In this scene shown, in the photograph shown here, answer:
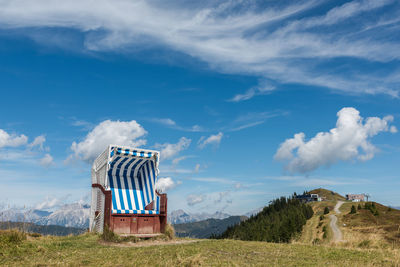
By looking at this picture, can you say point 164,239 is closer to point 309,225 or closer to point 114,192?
point 114,192

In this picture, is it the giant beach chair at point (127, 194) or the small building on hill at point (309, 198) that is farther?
the small building on hill at point (309, 198)

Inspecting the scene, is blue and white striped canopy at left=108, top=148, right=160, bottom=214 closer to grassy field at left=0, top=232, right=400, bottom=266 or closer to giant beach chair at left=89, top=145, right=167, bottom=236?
giant beach chair at left=89, top=145, right=167, bottom=236

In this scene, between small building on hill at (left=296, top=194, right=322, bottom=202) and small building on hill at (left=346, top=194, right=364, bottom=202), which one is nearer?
small building on hill at (left=296, top=194, right=322, bottom=202)

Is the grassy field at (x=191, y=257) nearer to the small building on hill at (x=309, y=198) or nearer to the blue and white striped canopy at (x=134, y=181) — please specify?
the blue and white striped canopy at (x=134, y=181)

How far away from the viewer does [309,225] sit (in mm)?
74938

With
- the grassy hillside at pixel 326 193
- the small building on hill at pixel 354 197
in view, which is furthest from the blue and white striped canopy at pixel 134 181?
the small building on hill at pixel 354 197

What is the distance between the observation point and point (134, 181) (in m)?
19.0

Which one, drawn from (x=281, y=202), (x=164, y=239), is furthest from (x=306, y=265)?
(x=281, y=202)

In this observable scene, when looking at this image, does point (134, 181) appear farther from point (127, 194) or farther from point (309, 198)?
point (309, 198)

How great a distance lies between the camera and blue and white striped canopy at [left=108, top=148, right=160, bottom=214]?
1745 cm

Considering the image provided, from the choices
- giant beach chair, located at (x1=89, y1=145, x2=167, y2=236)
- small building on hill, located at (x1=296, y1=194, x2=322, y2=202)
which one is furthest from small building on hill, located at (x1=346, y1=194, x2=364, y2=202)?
giant beach chair, located at (x1=89, y1=145, x2=167, y2=236)

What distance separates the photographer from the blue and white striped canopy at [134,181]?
17453 mm

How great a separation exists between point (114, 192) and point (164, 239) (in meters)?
4.67

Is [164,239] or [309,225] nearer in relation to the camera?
[164,239]
